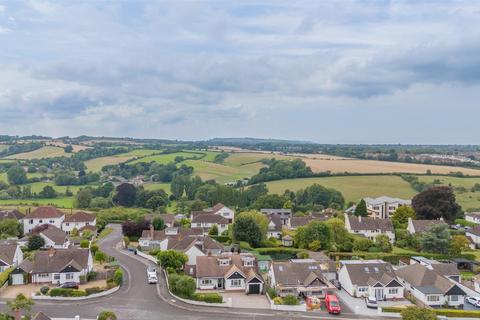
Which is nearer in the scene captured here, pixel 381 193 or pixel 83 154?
pixel 381 193

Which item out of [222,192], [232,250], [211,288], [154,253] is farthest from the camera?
[222,192]

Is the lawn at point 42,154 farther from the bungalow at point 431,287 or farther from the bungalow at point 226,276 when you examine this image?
the bungalow at point 431,287

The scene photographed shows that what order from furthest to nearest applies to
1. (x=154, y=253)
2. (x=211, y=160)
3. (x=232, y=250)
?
(x=211, y=160)
(x=232, y=250)
(x=154, y=253)

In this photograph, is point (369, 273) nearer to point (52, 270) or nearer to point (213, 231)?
point (213, 231)

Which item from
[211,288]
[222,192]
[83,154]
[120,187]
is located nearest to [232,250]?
[211,288]

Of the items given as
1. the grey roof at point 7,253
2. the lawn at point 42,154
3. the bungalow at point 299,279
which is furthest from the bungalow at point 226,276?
the lawn at point 42,154

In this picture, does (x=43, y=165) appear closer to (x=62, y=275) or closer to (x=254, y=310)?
(x=62, y=275)
